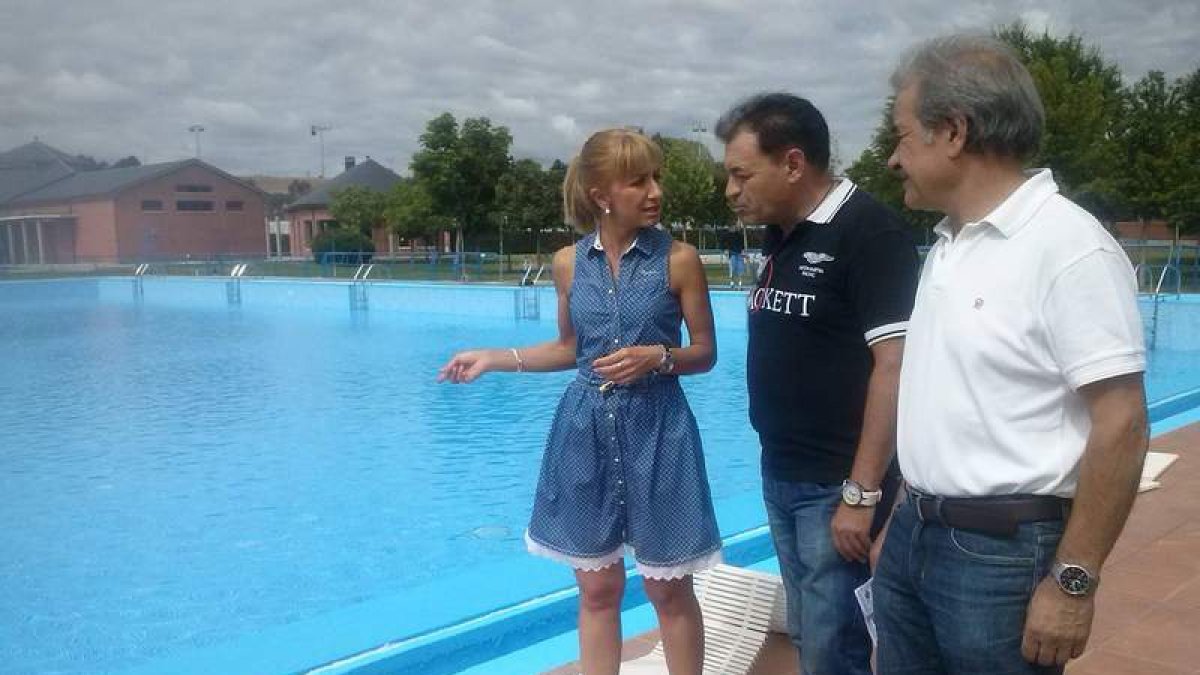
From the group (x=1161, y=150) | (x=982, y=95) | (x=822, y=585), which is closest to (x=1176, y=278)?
(x=1161, y=150)

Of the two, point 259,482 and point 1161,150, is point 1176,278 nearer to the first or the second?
point 1161,150

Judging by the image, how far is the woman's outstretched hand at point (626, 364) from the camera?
83.7 inches

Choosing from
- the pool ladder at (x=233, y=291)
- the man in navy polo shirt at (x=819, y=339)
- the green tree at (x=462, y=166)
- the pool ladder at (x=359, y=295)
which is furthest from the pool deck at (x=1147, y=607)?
the green tree at (x=462, y=166)

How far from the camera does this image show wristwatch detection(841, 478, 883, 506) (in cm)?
184

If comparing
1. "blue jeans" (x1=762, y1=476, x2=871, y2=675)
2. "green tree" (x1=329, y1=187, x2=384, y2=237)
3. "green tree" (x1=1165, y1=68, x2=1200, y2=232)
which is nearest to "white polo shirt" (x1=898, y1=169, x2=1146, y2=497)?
"blue jeans" (x1=762, y1=476, x2=871, y2=675)

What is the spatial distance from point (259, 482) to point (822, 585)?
530 centimetres

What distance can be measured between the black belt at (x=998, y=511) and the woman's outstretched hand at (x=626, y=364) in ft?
2.50

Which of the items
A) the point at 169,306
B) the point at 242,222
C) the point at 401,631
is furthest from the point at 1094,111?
the point at 242,222

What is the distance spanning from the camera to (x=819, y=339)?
193cm

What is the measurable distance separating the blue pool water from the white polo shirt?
2.29 meters

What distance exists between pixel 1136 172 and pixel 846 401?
2455 centimetres

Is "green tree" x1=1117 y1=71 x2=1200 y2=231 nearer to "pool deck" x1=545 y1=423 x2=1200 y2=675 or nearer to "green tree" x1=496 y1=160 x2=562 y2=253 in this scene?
"green tree" x1=496 y1=160 x2=562 y2=253

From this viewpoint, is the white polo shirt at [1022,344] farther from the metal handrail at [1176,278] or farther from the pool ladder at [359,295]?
the pool ladder at [359,295]

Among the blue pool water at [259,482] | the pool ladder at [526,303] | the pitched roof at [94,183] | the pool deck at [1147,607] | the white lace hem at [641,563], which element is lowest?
the blue pool water at [259,482]
